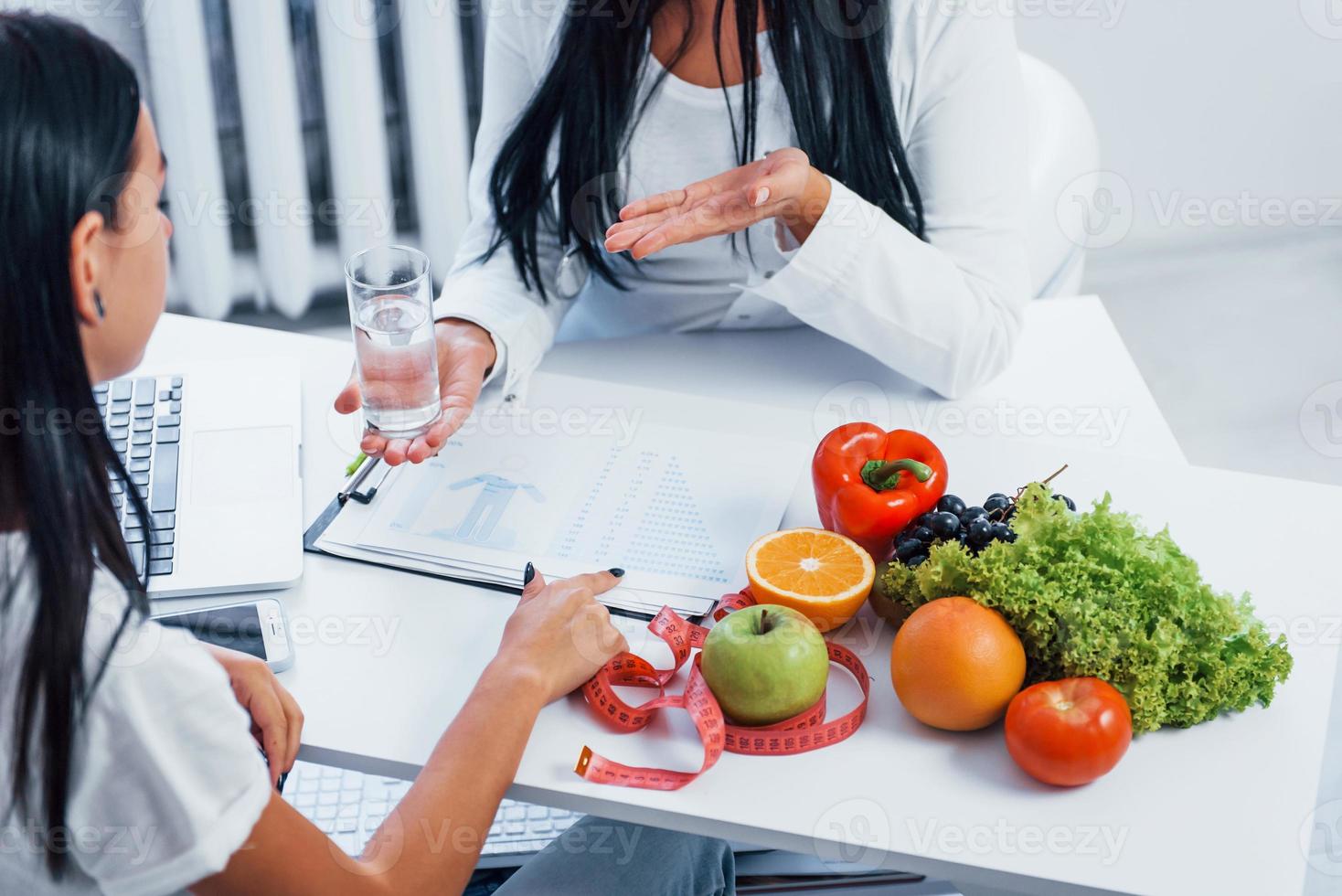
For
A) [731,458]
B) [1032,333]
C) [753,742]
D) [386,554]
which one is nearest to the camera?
[753,742]

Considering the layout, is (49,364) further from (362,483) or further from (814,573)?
(814,573)

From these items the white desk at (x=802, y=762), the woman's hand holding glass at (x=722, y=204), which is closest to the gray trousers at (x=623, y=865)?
the white desk at (x=802, y=762)

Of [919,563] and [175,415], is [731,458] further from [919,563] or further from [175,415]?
[175,415]

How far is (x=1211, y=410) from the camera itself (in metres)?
2.72

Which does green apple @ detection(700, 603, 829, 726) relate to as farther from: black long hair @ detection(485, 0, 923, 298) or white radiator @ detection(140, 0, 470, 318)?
white radiator @ detection(140, 0, 470, 318)

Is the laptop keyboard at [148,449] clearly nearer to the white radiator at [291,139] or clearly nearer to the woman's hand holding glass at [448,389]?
the woman's hand holding glass at [448,389]

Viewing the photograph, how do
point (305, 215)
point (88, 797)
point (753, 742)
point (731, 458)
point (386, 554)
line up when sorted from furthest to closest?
point (305, 215) < point (731, 458) < point (386, 554) < point (753, 742) < point (88, 797)

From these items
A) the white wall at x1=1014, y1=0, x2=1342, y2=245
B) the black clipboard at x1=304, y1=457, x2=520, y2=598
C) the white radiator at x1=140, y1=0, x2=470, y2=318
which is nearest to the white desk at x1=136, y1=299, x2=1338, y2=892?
the black clipboard at x1=304, y1=457, x2=520, y2=598

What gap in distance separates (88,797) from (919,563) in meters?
0.62

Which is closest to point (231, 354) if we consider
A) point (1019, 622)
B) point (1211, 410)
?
point (1019, 622)

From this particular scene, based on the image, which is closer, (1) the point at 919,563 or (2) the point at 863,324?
(1) the point at 919,563

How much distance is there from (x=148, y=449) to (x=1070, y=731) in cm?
88

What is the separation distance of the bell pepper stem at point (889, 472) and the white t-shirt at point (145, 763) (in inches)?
21.9

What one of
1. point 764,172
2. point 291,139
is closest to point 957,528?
point 764,172
